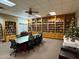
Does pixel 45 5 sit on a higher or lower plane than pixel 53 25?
higher

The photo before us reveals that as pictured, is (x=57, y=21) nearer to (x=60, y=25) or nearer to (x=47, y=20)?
(x=60, y=25)

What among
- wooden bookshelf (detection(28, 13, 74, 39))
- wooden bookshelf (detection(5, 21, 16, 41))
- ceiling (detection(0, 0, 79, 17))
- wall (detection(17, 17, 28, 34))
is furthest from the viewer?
wall (detection(17, 17, 28, 34))

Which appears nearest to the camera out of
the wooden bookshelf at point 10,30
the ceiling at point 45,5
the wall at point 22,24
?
the ceiling at point 45,5

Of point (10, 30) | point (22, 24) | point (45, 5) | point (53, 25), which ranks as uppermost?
point (45, 5)

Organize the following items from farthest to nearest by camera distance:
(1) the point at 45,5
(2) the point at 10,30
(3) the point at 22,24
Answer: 1. (3) the point at 22,24
2. (2) the point at 10,30
3. (1) the point at 45,5

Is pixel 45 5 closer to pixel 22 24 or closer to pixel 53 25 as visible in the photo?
pixel 53 25

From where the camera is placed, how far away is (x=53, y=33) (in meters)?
9.89

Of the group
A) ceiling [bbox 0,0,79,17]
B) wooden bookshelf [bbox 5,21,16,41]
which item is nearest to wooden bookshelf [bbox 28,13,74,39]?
ceiling [bbox 0,0,79,17]

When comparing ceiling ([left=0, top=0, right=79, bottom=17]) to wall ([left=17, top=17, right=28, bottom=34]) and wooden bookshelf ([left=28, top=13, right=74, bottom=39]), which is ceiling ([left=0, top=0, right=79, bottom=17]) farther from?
wall ([left=17, top=17, right=28, bottom=34])

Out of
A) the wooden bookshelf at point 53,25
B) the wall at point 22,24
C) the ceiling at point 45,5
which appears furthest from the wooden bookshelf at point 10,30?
the wooden bookshelf at point 53,25

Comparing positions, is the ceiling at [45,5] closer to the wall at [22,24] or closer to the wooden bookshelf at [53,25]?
the wooden bookshelf at [53,25]

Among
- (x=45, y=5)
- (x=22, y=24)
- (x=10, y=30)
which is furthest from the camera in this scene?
(x=22, y=24)

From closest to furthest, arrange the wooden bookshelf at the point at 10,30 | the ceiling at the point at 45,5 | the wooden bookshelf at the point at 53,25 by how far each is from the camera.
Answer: the ceiling at the point at 45,5, the wooden bookshelf at the point at 10,30, the wooden bookshelf at the point at 53,25

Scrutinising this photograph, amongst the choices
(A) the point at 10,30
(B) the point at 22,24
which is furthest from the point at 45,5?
(B) the point at 22,24
